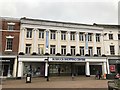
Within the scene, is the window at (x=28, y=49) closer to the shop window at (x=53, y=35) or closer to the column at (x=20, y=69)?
the column at (x=20, y=69)

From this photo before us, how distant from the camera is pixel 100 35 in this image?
105ft

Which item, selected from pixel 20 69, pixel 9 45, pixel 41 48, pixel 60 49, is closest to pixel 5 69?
pixel 20 69

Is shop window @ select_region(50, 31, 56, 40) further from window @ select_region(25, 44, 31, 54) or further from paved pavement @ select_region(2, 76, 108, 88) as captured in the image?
paved pavement @ select_region(2, 76, 108, 88)

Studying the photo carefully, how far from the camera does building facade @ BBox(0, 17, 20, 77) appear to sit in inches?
1056

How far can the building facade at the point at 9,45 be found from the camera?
26.8m

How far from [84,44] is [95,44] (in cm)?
228

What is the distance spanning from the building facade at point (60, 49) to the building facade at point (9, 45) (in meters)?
0.92

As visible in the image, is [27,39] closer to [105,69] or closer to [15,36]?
[15,36]

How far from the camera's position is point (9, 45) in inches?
1086

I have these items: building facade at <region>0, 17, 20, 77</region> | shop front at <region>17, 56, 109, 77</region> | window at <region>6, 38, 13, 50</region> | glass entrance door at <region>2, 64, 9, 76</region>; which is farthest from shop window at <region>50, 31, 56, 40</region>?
glass entrance door at <region>2, 64, 9, 76</region>

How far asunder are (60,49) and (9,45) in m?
9.12

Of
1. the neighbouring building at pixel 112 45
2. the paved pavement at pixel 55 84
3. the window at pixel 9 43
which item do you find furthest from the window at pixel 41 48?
the neighbouring building at pixel 112 45

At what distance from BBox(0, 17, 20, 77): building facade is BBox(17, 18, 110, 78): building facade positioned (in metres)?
0.92

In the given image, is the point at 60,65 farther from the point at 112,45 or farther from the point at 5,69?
the point at 112,45
